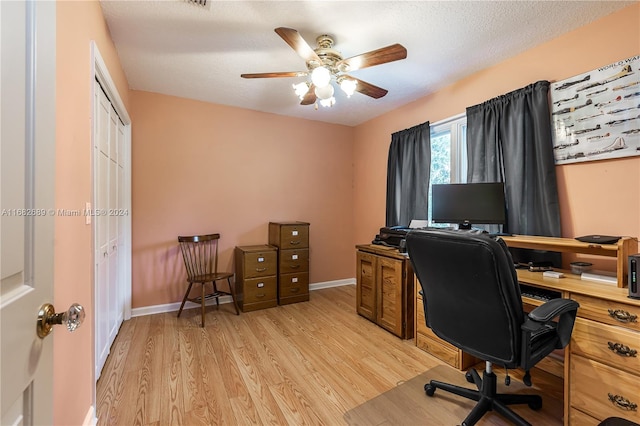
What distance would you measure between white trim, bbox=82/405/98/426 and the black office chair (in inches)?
80.4

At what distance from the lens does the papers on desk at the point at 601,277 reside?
64.9 inches

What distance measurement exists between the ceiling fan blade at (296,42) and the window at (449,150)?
1772 mm

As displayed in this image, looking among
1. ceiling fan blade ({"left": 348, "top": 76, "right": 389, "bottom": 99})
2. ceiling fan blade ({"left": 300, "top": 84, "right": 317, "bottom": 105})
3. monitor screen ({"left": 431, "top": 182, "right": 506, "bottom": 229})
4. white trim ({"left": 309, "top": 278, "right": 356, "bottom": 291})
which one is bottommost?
white trim ({"left": 309, "top": 278, "right": 356, "bottom": 291})

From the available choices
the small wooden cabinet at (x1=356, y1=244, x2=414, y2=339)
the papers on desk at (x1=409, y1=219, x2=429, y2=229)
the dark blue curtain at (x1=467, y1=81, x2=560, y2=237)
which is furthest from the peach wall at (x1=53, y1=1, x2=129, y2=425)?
the dark blue curtain at (x1=467, y1=81, x2=560, y2=237)

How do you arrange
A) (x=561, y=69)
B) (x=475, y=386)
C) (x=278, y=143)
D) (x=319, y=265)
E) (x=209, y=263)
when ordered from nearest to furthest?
(x=475, y=386) < (x=561, y=69) < (x=209, y=263) < (x=278, y=143) < (x=319, y=265)

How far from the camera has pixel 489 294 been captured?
4.45 feet

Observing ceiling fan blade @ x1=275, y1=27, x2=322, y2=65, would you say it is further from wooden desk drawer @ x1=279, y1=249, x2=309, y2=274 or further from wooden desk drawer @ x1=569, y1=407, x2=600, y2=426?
wooden desk drawer @ x1=569, y1=407, x2=600, y2=426

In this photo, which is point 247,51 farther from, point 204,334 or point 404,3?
point 204,334

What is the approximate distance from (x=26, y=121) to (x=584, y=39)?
3.14 metres

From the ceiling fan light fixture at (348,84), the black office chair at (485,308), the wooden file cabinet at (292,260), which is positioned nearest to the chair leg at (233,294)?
the wooden file cabinet at (292,260)

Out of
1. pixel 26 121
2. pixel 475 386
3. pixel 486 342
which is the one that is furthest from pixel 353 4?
pixel 475 386

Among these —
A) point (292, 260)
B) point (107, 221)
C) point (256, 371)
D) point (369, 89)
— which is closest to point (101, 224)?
point (107, 221)

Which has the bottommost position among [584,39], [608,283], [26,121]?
[608,283]

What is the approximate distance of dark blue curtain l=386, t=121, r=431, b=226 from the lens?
3299 millimetres
